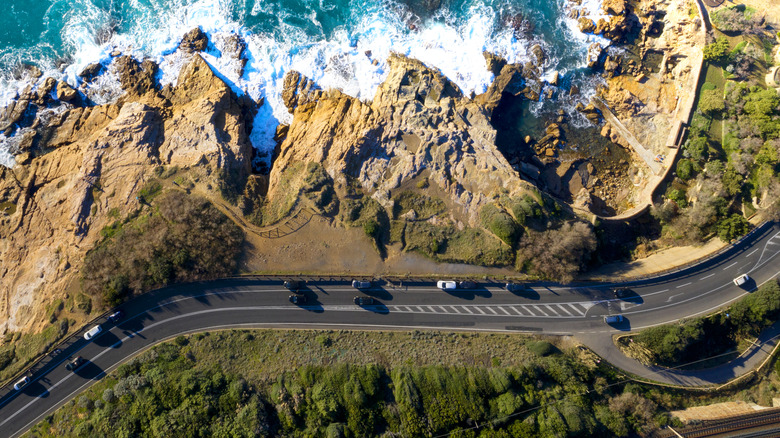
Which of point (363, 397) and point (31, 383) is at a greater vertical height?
point (31, 383)

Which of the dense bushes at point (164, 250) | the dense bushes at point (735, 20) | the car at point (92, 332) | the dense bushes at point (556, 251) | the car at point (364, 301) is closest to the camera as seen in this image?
the car at point (92, 332)

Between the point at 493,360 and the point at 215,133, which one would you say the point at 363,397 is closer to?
the point at 493,360

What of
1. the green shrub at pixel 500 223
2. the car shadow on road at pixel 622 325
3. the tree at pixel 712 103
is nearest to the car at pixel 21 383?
Result: the green shrub at pixel 500 223

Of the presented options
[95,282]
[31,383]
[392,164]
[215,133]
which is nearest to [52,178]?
[95,282]

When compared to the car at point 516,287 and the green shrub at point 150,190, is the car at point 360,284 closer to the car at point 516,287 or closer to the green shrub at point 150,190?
the car at point 516,287

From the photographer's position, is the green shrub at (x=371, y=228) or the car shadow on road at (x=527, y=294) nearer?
the green shrub at (x=371, y=228)

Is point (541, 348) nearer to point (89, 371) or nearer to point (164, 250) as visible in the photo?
point (164, 250)

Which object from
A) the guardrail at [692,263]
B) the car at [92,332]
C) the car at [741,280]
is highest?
the car at [92,332]
